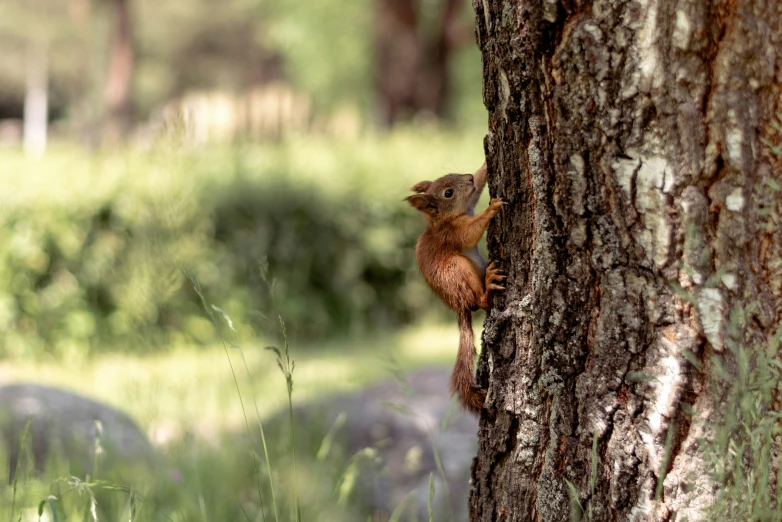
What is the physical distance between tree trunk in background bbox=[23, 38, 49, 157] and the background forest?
26321 mm

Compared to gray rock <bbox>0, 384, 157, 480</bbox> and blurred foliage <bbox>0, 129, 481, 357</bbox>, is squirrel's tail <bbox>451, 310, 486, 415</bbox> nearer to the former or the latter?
gray rock <bbox>0, 384, 157, 480</bbox>


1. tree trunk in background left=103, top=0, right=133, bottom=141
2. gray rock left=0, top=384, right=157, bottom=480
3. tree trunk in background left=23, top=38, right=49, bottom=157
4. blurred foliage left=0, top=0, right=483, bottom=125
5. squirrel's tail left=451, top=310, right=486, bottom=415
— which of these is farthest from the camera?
tree trunk in background left=23, top=38, right=49, bottom=157

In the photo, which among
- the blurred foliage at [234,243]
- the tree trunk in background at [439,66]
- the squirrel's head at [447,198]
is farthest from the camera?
the tree trunk in background at [439,66]

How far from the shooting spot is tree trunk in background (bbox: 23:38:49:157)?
122 feet

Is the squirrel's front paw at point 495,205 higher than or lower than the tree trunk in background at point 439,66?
lower

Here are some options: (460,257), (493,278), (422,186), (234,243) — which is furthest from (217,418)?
(234,243)

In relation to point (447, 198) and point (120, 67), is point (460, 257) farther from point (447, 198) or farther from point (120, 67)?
point (120, 67)

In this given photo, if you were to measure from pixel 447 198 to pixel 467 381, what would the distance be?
A: 0.85 meters

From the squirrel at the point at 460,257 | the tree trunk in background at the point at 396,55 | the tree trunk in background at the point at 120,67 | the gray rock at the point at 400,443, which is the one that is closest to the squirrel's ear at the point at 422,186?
the squirrel at the point at 460,257

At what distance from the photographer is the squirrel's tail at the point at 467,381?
89.0 inches

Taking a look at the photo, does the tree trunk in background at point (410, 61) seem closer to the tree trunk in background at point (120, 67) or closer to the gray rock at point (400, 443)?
the tree trunk in background at point (120, 67)

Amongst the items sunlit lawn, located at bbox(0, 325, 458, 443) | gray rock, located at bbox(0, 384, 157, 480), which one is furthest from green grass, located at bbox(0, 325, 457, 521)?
gray rock, located at bbox(0, 384, 157, 480)

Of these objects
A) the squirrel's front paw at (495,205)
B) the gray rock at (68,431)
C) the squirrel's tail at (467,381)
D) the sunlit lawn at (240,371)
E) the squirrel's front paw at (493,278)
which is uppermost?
the squirrel's front paw at (495,205)

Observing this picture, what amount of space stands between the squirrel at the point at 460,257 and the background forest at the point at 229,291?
0.69 ft
